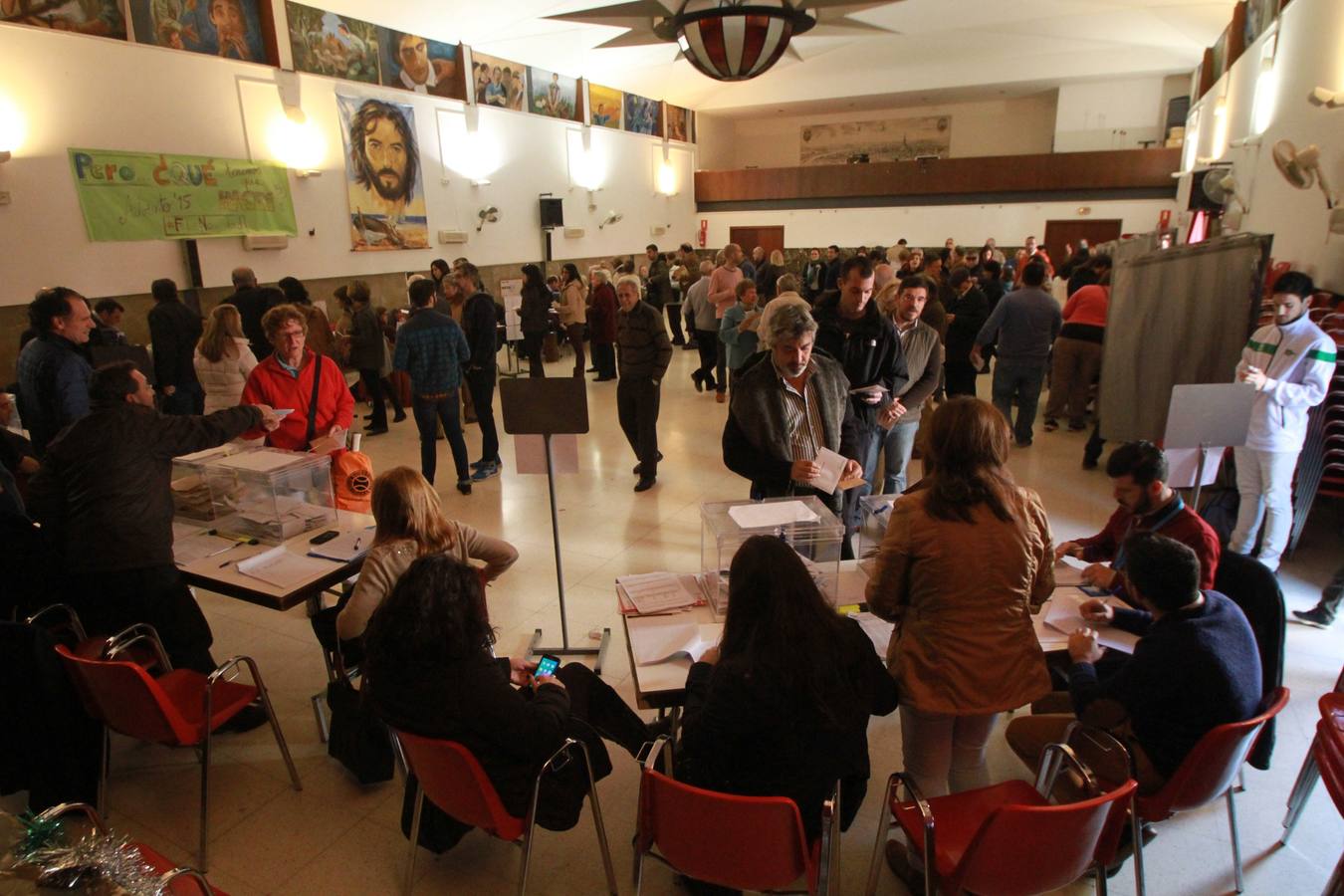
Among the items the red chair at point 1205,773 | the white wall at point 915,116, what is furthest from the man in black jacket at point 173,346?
the white wall at point 915,116

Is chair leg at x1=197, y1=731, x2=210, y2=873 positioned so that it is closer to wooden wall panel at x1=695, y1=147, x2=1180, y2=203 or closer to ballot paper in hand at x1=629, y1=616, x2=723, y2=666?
ballot paper in hand at x1=629, y1=616, x2=723, y2=666

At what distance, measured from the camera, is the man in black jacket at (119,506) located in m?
Result: 2.71

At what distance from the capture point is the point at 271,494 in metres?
3.19

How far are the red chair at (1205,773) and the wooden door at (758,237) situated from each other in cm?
1695

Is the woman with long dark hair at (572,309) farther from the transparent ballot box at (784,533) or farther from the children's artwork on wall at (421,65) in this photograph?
the transparent ballot box at (784,533)

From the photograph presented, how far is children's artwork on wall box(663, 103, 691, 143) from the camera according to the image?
16.8 meters

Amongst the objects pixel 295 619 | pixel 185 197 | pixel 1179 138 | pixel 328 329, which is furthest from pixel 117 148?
pixel 1179 138

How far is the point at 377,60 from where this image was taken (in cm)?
980

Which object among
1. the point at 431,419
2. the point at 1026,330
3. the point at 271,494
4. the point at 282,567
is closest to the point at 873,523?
the point at 282,567

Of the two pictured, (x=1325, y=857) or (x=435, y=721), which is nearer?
(x=435, y=721)

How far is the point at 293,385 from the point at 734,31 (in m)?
3.18

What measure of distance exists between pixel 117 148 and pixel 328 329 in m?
2.62

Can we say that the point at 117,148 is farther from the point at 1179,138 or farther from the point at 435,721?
the point at 1179,138

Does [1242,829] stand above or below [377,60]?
below
